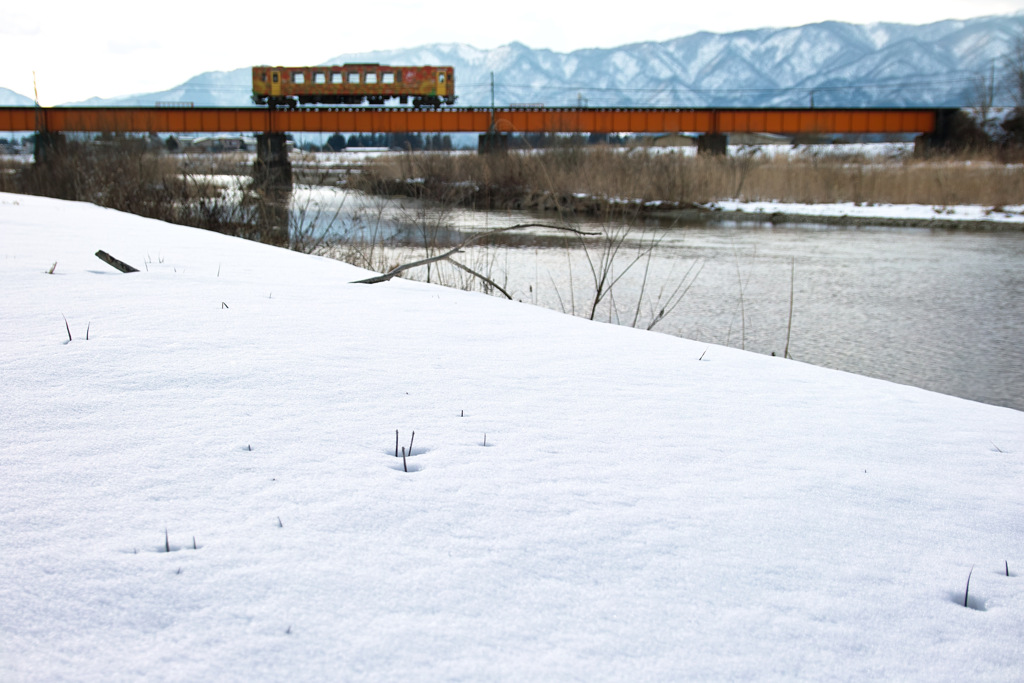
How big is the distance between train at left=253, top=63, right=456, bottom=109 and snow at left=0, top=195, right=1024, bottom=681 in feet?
137

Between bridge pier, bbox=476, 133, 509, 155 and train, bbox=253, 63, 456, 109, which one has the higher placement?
train, bbox=253, 63, 456, 109

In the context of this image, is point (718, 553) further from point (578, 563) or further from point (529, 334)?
point (529, 334)

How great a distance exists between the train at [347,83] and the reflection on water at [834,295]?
30.5 meters

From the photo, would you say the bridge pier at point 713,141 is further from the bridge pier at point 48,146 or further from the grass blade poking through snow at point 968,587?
the grass blade poking through snow at point 968,587

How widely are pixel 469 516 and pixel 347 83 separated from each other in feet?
145

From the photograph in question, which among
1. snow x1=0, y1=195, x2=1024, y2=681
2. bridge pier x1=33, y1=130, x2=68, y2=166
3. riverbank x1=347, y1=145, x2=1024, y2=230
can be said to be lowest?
snow x1=0, y1=195, x2=1024, y2=681

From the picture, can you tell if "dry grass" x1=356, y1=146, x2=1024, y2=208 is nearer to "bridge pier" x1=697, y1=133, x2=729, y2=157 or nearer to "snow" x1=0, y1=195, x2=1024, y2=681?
"snow" x1=0, y1=195, x2=1024, y2=681

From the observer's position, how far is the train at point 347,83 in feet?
138

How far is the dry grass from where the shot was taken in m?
19.5

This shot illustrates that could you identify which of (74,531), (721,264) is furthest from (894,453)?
(721,264)

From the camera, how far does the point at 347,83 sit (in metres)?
42.5

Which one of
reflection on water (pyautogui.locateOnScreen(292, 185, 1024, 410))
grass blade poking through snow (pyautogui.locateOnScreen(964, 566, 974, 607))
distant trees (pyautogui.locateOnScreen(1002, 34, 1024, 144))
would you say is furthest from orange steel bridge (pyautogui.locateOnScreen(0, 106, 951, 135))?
grass blade poking through snow (pyautogui.locateOnScreen(964, 566, 974, 607))

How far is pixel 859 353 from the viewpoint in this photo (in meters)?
6.23

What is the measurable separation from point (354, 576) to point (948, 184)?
2190 cm
